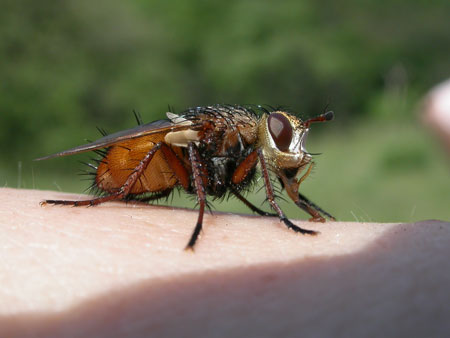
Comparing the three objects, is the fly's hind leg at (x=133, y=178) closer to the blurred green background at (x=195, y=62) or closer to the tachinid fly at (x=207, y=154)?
the tachinid fly at (x=207, y=154)

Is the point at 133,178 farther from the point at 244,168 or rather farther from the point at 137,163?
the point at 244,168

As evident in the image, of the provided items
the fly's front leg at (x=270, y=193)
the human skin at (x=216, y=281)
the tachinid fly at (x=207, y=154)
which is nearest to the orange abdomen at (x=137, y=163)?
the tachinid fly at (x=207, y=154)

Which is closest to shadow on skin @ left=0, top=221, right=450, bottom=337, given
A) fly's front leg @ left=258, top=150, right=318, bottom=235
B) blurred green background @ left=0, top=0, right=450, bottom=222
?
fly's front leg @ left=258, top=150, right=318, bottom=235

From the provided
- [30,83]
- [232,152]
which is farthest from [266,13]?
[232,152]

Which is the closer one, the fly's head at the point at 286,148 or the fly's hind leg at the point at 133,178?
the fly's hind leg at the point at 133,178

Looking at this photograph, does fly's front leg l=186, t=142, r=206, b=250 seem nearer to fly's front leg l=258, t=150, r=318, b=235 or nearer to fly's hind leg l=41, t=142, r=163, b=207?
fly's hind leg l=41, t=142, r=163, b=207

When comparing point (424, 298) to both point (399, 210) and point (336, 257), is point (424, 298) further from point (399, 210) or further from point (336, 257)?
point (399, 210)
